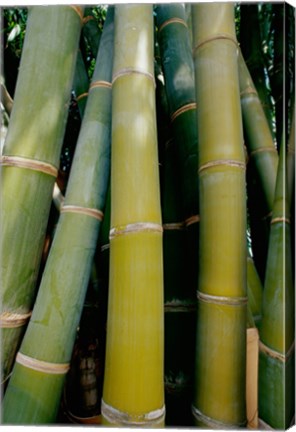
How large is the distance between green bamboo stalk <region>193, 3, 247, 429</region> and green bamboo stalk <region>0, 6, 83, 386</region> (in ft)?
0.77

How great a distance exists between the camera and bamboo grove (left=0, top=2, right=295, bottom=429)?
572mm

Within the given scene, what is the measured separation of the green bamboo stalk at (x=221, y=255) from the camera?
0.60 meters

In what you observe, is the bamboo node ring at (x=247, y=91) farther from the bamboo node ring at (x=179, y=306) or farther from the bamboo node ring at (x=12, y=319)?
the bamboo node ring at (x=12, y=319)

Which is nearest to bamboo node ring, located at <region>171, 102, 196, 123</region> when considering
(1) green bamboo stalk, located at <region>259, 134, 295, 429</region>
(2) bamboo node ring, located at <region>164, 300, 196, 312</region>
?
(1) green bamboo stalk, located at <region>259, 134, 295, 429</region>

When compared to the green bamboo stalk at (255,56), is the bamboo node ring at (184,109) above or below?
below

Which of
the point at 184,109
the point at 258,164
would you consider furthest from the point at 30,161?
the point at 258,164

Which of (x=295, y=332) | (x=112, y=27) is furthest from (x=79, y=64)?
(x=295, y=332)

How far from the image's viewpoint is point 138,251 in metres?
0.56

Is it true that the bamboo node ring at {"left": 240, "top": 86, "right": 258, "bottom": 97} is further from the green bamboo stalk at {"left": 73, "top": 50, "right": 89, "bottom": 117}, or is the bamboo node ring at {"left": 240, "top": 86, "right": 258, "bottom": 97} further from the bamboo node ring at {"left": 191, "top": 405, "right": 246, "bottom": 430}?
the bamboo node ring at {"left": 191, "top": 405, "right": 246, "bottom": 430}

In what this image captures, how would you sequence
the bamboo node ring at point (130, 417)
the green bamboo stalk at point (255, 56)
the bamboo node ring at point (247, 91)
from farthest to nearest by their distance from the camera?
the green bamboo stalk at point (255, 56)
the bamboo node ring at point (247, 91)
the bamboo node ring at point (130, 417)

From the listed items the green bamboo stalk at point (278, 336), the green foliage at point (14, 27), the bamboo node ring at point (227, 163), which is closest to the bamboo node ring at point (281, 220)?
the green bamboo stalk at point (278, 336)

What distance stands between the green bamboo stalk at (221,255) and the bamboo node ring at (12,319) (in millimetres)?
276

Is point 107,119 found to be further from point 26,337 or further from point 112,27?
point 26,337

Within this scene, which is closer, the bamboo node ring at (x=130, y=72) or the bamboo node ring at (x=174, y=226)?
the bamboo node ring at (x=130, y=72)
